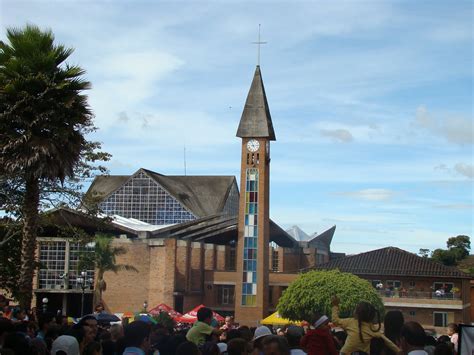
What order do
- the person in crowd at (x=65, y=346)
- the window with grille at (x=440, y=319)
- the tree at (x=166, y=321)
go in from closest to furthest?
the person in crowd at (x=65, y=346) < the tree at (x=166, y=321) < the window with grille at (x=440, y=319)

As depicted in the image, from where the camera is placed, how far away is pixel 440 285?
205ft

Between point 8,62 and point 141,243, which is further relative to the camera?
point 141,243

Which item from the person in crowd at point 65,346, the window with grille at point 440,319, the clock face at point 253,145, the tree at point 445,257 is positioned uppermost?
the clock face at point 253,145

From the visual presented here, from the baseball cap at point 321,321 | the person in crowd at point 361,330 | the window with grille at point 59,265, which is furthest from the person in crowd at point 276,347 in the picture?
the window with grille at point 59,265

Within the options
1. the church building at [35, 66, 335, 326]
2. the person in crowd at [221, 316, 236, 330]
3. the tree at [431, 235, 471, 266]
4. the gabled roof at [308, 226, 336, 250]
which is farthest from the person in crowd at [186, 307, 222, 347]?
the tree at [431, 235, 471, 266]

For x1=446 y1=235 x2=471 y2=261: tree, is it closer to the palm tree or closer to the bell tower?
the bell tower

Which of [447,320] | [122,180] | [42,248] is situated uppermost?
[122,180]

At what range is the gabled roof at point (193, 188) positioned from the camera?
3147 inches

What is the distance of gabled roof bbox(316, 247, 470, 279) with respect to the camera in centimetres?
6216

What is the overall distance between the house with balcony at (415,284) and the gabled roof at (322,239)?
1394 centimetres

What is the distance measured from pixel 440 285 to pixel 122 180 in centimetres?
3866

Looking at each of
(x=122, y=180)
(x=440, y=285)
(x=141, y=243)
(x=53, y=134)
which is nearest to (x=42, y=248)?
(x=141, y=243)

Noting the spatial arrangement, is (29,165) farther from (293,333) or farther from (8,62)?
(293,333)

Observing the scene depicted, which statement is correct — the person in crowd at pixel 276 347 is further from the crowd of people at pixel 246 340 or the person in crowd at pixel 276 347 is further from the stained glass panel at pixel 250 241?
the stained glass panel at pixel 250 241
